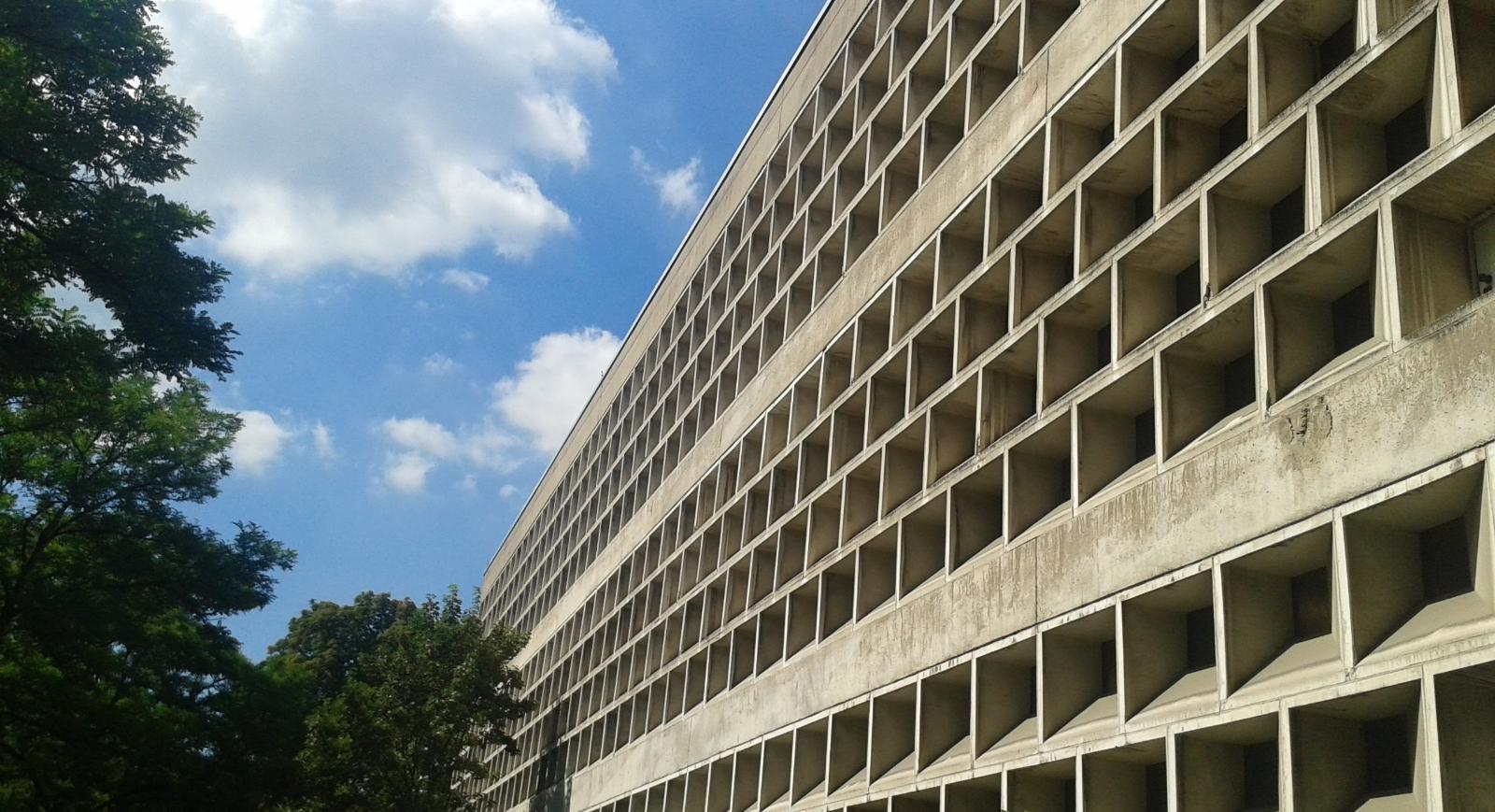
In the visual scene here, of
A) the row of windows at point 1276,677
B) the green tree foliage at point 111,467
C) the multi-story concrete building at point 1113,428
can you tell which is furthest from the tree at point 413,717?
the row of windows at point 1276,677

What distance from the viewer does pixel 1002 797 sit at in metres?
13.9

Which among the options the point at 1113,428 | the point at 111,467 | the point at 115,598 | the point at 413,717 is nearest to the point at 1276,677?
the point at 1113,428

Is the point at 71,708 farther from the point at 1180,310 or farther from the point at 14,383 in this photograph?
the point at 1180,310

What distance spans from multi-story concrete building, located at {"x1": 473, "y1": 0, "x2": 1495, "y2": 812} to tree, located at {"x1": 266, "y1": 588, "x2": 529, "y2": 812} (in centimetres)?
1156

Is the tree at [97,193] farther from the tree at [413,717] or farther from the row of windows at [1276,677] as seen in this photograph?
the tree at [413,717]

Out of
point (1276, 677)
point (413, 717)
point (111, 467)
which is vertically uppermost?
point (111, 467)

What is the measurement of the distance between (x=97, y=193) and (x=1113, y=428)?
49.3 feet

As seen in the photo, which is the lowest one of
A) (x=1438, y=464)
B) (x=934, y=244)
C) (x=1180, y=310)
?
(x=1438, y=464)

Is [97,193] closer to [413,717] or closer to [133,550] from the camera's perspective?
[133,550]

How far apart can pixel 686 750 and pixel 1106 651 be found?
1334 centimetres

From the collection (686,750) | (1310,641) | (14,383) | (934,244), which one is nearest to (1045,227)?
(934,244)

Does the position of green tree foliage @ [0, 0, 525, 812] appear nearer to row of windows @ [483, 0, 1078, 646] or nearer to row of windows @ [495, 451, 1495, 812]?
row of windows @ [483, 0, 1078, 646]

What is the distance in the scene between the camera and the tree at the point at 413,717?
114 ft

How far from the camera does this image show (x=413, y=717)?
37.1m
